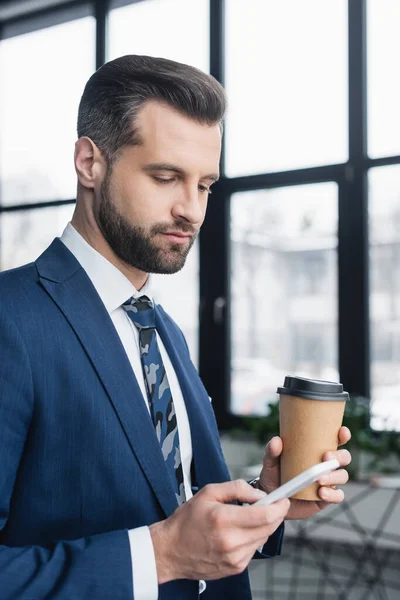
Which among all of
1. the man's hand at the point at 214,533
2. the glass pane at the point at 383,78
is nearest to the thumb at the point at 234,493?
the man's hand at the point at 214,533

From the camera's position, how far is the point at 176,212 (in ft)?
3.73

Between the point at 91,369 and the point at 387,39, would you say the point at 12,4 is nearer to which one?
the point at 387,39

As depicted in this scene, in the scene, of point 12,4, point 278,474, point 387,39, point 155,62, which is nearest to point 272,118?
point 387,39

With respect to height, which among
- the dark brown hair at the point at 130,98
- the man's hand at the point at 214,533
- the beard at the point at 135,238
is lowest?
the man's hand at the point at 214,533

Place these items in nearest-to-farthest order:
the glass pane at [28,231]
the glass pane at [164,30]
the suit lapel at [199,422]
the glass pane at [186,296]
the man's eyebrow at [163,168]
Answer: the man's eyebrow at [163,168], the suit lapel at [199,422], the glass pane at [186,296], the glass pane at [164,30], the glass pane at [28,231]

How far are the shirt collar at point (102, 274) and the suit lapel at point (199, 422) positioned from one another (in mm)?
166

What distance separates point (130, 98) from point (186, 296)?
3107 mm

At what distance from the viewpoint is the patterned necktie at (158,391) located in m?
1.12

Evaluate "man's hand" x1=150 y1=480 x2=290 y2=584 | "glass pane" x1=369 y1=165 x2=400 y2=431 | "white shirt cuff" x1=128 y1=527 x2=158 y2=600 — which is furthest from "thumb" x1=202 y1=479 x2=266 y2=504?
"glass pane" x1=369 y1=165 x2=400 y2=431

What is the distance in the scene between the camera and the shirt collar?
3.75 feet

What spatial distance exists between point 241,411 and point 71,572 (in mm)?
3258

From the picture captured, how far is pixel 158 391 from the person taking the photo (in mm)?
1137

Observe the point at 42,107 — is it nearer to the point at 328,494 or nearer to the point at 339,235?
the point at 339,235

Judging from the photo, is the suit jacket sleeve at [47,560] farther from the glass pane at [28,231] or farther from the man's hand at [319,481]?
the glass pane at [28,231]
